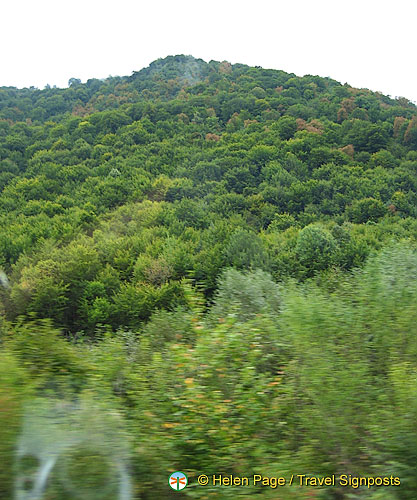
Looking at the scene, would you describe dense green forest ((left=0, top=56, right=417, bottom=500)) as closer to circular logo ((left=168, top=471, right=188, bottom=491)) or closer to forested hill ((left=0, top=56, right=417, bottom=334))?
circular logo ((left=168, top=471, right=188, bottom=491))

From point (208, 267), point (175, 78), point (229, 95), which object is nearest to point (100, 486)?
point (208, 267)

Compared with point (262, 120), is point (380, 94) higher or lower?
higher

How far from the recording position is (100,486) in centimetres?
274

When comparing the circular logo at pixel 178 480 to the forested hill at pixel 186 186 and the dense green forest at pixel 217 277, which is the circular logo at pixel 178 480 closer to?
the dense green forest at pixel 217 277

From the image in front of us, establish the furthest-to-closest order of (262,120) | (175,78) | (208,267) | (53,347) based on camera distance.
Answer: (175,78) → (262,120) → (208,267) → (53,347)

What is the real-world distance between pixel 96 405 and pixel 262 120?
57350 millimetres

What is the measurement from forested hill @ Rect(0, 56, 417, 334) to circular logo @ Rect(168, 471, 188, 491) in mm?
4297

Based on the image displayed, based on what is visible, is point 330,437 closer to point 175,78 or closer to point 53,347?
point 53,347

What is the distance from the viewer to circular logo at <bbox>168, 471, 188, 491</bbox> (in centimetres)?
317

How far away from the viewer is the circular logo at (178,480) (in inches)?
125

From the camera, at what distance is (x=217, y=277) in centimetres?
1948

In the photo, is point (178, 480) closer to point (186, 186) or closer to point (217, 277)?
point (217, 277)

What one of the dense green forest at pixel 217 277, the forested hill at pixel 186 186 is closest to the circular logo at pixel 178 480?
the dense green forest at pixel 217 277

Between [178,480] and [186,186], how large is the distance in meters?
37.0
